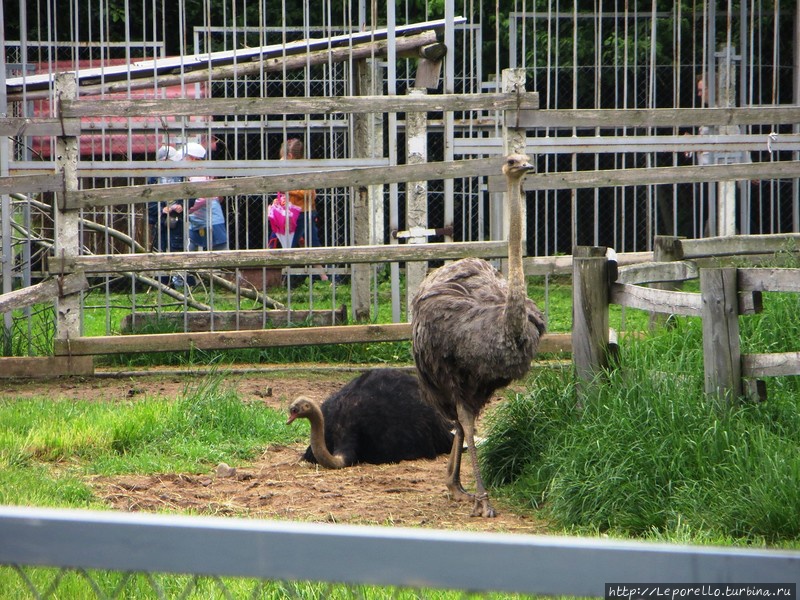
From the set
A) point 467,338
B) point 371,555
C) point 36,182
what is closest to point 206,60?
point 36,182

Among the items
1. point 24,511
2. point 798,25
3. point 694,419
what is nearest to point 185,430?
point 694,419

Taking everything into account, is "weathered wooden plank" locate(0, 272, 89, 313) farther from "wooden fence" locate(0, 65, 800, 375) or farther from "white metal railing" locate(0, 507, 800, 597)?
"white metal railing" locate(0, 507, 800, 597)

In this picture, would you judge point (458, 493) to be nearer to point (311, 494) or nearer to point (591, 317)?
point (311, 494)

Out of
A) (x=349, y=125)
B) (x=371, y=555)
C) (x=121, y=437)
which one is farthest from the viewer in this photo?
(x=349, y=125)

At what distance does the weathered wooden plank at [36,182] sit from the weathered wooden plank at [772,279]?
209 inches

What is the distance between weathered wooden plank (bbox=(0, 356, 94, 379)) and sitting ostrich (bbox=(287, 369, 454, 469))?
95.3 inches

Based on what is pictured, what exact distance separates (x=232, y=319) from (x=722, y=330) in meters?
5.77

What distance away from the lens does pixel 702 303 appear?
496 cm

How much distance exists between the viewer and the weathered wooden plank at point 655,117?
27.8 ft

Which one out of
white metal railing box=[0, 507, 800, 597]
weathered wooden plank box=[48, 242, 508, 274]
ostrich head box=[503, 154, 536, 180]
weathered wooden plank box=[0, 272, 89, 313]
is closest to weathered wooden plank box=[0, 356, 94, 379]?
weathered wooden plank box=[0, 272, 89, 313]

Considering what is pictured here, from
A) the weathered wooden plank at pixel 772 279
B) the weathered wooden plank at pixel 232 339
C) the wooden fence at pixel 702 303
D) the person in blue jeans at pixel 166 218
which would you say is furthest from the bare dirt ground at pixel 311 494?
the person in blue jeans at pixel 166 218

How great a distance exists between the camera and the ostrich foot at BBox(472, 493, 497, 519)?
532 centimetres

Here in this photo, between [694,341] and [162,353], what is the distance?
14.8 feet

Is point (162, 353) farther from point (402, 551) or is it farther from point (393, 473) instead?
point (402, 551)
